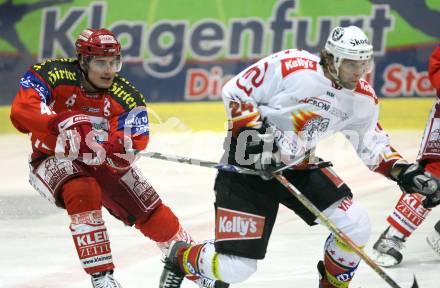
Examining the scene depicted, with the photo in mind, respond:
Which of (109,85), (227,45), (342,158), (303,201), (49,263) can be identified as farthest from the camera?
(227,45)

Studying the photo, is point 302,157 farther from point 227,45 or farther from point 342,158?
point 227,45

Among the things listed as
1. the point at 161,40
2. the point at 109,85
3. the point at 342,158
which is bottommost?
the point at 342,158

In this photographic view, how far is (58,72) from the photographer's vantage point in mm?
4484

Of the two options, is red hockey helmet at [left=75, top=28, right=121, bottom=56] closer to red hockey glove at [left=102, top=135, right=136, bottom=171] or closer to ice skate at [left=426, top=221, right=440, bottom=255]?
red hockey glove at [left=102, top=135, right=136, bottom=171]

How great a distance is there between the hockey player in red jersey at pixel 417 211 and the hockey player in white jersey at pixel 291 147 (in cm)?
72

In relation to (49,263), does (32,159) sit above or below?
above

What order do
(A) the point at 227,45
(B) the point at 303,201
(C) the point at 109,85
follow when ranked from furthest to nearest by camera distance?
(A) the point at 227,45
(C) the point at 109,85
(B) the point at 303,201

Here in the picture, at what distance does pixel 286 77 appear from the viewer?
4.10 metres

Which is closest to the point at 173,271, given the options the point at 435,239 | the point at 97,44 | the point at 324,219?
the point at 324,219

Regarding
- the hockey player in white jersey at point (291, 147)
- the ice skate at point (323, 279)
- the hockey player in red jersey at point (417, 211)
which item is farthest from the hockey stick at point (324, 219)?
the hockey player in red jersey at point (417, 211)

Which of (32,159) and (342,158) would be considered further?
(342,158)

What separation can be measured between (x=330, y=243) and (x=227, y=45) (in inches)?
157

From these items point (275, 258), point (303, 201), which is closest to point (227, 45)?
point (275, 258)

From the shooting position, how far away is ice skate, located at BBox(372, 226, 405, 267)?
512cm
